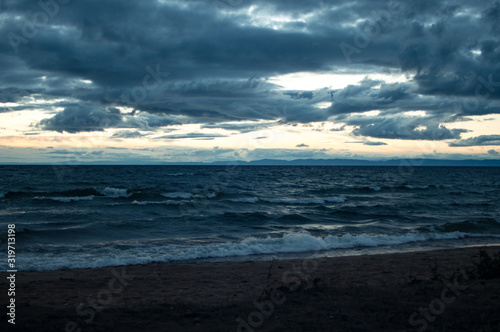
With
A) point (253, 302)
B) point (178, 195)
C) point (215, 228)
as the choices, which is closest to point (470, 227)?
point (215, 228)

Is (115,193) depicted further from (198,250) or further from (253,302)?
(253,302)

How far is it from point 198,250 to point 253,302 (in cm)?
751

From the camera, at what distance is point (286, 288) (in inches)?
283

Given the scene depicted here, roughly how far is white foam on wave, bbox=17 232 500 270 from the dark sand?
199cm

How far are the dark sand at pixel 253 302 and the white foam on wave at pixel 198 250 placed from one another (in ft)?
6.52

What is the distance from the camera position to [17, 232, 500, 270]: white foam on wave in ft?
40.0

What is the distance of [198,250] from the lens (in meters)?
13.9

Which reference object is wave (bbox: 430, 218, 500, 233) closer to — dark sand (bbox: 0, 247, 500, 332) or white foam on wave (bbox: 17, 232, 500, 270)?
white foam on wave (bbox: 17, 232, 500, 270)

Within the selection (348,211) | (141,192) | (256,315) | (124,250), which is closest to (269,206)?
(348,211)

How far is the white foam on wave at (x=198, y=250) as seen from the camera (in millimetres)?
12180

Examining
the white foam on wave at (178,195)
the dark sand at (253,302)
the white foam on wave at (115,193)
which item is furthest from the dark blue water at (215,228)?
the white foam on wave at (115,193)

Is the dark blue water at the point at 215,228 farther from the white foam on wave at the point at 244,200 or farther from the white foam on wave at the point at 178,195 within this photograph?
the white foam on wave at the point at 178,195

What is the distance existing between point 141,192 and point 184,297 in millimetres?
29382

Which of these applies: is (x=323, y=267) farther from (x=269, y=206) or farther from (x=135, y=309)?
(x=269, y=206)
